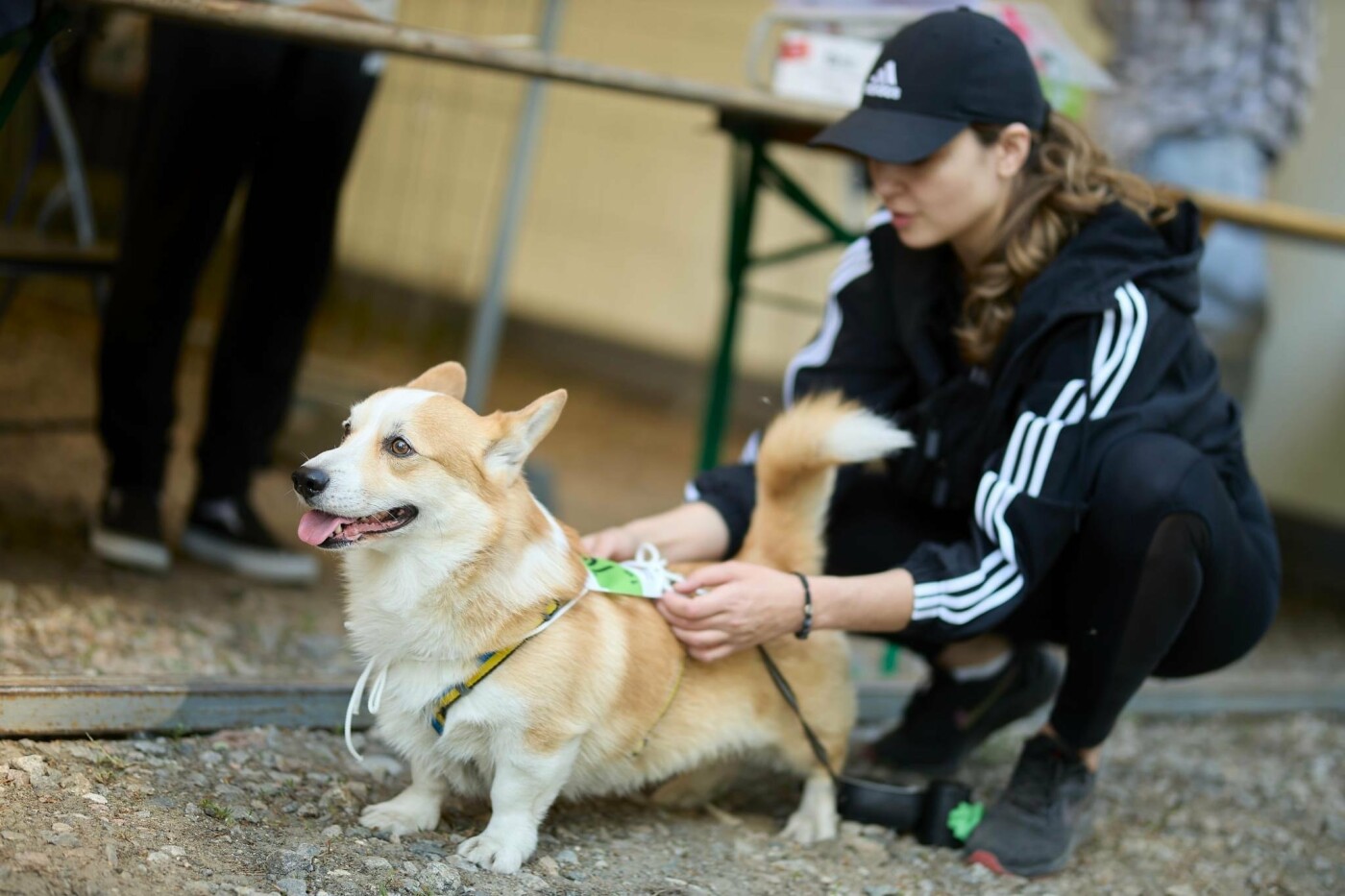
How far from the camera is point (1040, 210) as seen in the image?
2.02 m

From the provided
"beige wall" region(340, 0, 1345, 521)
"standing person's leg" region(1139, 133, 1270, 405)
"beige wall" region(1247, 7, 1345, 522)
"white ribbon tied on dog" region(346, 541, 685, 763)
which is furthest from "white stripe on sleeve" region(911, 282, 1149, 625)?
"beige wall" region(1247, 7, 1345, 522)

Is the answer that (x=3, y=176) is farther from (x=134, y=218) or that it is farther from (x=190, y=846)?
(x=190, y=846)

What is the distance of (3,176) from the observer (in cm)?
366

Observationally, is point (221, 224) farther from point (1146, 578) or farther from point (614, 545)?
point (1146, 578)

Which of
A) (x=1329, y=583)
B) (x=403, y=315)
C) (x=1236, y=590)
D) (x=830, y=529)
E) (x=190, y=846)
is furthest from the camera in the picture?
(x=1329, y=583)

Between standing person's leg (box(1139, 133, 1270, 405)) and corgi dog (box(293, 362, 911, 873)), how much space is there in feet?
7.68

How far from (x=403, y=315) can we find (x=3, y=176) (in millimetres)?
1159

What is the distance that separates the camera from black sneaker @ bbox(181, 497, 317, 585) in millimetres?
2805

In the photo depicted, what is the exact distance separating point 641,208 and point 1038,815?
4190 millimetres

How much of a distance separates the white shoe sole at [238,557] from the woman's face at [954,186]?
1525mm

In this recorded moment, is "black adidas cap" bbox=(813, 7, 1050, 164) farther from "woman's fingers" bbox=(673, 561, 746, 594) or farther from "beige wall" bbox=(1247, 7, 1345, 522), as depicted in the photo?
"beige wall" bbox=(1247, 7, 1345, 522)

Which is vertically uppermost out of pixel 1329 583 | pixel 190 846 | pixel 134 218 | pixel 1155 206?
pixel 1155 206

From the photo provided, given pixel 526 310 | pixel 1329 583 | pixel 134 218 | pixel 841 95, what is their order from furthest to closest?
pixel 526 310 → pixel 1329 583 → pixel 841 95 → pixel 134 218

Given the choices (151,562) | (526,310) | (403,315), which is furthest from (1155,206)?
(526,310)
